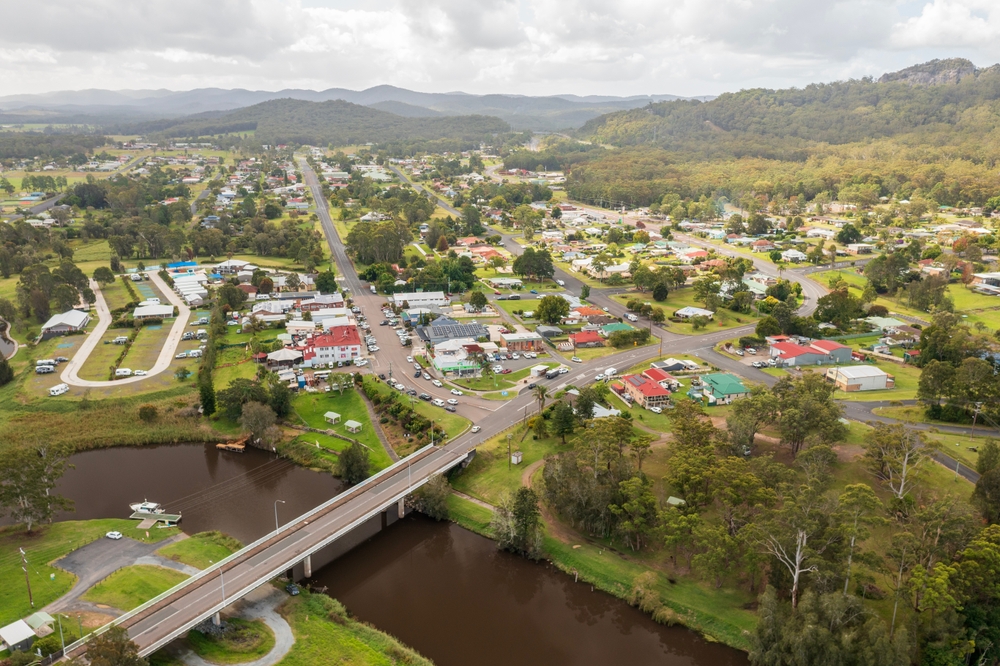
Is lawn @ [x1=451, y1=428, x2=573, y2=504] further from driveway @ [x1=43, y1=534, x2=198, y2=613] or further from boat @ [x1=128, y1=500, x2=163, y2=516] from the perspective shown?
boat @ [x1=128, y1=500, x2=163, y2=516]

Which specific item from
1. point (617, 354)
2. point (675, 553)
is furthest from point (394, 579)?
point (617, 354)

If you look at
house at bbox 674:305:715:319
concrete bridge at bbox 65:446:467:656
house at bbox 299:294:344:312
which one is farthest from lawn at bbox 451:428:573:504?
house at bbox 299:294:344:312

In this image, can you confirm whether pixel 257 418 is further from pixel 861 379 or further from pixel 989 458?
pixel 861 379

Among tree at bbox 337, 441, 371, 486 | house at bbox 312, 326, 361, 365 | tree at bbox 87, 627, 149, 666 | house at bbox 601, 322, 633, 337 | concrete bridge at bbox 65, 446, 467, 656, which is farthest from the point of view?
house at bbox 601, 322, 633, 337

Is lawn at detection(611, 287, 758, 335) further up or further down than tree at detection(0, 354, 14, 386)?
further up

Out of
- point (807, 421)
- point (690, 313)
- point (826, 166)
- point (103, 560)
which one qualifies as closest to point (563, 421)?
point (807, 421)

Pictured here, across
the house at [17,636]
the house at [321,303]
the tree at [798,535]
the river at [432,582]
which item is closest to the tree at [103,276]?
the house at [321,303]

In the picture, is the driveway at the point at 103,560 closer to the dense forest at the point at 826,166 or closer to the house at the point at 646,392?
the house at the point at 646,392
